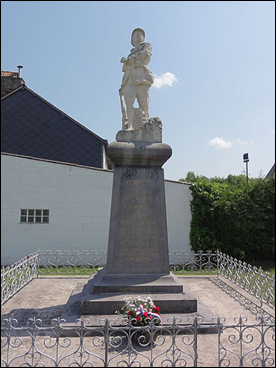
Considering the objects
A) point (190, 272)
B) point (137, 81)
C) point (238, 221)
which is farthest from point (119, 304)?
point (238, 221)

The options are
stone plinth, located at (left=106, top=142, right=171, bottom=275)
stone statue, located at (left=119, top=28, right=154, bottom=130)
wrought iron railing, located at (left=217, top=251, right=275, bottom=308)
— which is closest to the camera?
stone plinth, located at (left=106, top=142, right=171, bottom=275)

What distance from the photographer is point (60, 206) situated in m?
11.3

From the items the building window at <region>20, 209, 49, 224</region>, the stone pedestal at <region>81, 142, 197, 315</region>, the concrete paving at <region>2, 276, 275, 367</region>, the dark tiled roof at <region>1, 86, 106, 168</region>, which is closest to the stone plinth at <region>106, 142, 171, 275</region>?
the stone pedestal at <region>81, 142, 197, 315</region>

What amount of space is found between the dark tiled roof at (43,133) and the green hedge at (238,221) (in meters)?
5.35

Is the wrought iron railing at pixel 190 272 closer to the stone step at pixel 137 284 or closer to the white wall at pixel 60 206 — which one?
the white wall at pixel 60 206

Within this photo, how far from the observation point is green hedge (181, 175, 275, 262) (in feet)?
36.4

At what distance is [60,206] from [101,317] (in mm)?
7368

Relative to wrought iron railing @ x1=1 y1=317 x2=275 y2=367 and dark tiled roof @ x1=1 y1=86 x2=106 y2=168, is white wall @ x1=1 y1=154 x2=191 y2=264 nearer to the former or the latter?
dark tiled roof @ x1=1 y1=86 x2=106 y2=168

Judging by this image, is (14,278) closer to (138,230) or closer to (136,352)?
(138,230)

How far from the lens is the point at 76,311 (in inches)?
186

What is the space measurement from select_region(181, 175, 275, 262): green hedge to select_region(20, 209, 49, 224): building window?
5.70 m

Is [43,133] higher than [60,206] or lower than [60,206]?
higher

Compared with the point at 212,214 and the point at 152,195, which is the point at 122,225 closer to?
the point at 152,195

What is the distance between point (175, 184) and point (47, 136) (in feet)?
23.8
